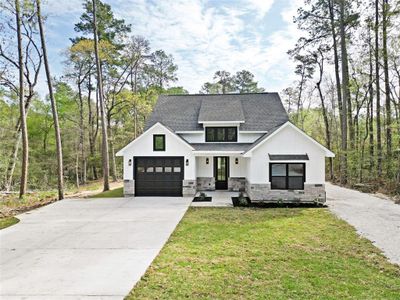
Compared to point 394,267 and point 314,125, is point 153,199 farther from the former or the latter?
point 314,125

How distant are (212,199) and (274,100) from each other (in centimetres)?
966

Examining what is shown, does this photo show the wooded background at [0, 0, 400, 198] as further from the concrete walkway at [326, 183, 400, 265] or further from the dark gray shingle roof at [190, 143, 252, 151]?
the dark gray shingle roof at [190, 143, 252, 151]

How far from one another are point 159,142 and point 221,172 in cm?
459

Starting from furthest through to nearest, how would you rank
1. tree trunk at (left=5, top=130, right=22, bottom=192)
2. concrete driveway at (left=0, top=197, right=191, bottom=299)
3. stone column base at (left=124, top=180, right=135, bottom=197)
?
tree trunk at (left=5, top=130, right=22, bottom=192) < stone column base at (left=124, top=180, right=135, bottom=197) < concrete driveway at (left=0, top=197, right=191, bottom=299)

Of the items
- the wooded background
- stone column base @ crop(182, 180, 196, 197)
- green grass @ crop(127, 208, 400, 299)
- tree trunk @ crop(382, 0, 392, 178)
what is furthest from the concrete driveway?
tree trunk @ crop(382, 0, 392, 178)

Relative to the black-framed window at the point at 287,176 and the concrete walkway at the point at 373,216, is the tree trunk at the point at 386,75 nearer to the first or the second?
the concrete walkway at the point at 373,216

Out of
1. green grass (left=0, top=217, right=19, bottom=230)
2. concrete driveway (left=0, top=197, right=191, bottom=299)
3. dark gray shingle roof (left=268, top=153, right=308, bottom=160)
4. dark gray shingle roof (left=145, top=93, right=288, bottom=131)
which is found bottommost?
green grass (left=0, top=217, right=19, bottom=230)

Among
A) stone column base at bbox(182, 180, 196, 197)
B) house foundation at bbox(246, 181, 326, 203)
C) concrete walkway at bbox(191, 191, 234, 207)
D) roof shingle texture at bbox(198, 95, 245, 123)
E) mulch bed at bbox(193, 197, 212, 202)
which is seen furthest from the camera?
A: roof shingle texture at bbox(198, 95, 245, 123)

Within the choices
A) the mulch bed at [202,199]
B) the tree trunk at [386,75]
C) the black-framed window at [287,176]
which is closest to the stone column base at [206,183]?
the mulch bed at [202,199]

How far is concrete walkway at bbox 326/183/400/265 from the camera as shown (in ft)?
24.2

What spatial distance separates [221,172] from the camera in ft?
56.8

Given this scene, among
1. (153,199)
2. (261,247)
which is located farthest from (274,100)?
(261,247)

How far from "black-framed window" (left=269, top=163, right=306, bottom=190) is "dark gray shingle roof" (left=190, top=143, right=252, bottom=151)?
3013 mm

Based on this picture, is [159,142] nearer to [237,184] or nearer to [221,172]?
[221,172]
